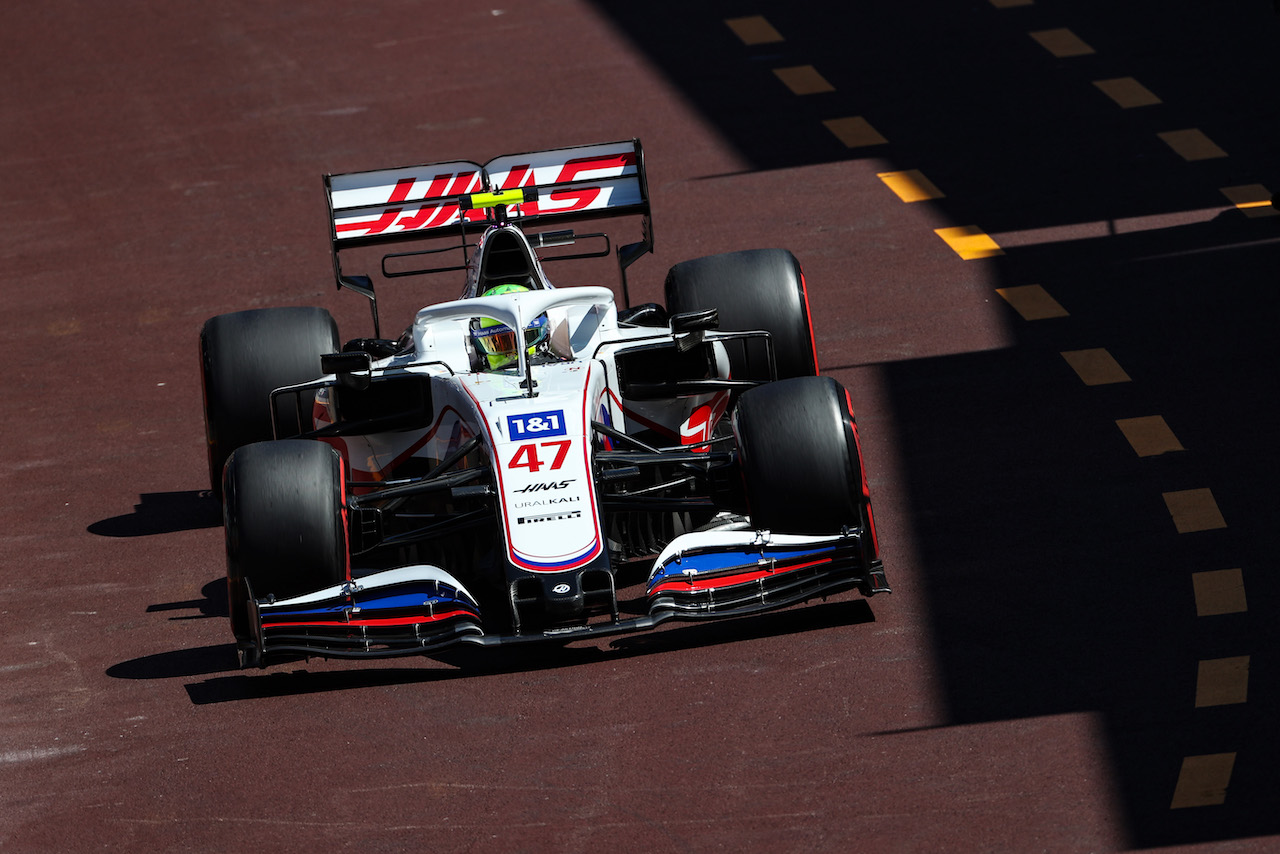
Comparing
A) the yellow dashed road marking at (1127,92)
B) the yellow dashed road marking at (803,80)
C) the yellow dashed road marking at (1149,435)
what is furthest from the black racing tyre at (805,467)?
the yellow dashed road marking at (803,80)

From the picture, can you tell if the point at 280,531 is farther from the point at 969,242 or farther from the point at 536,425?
the point at 969,242

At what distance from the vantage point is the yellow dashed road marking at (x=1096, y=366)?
1239 cm

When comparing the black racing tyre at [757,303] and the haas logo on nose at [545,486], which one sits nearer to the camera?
the haas logo on nose at [545,486]

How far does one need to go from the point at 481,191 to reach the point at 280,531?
3.48 m

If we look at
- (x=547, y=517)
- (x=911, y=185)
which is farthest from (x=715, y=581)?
(x=911, y=185)

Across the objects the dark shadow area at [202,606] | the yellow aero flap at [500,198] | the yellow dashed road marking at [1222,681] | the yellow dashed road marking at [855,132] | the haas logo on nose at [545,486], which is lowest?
the yellow dashed road marking at [1222,681]

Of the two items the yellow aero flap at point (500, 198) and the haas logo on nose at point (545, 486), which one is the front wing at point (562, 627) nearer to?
the haas logo on nose at point (545, 486)

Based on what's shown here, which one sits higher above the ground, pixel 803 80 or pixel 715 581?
pixel 803 80

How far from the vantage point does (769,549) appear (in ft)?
29.7

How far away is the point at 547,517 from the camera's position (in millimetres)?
9117

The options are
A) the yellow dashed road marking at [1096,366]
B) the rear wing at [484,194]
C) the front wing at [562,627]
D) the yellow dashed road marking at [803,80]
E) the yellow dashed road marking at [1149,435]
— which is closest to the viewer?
the front wing at [562,627]

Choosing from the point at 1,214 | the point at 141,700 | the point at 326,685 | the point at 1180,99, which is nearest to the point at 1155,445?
the point at 326,685

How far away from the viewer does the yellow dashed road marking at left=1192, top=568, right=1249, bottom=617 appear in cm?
920

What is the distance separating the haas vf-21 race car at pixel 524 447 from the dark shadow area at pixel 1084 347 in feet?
3.56
